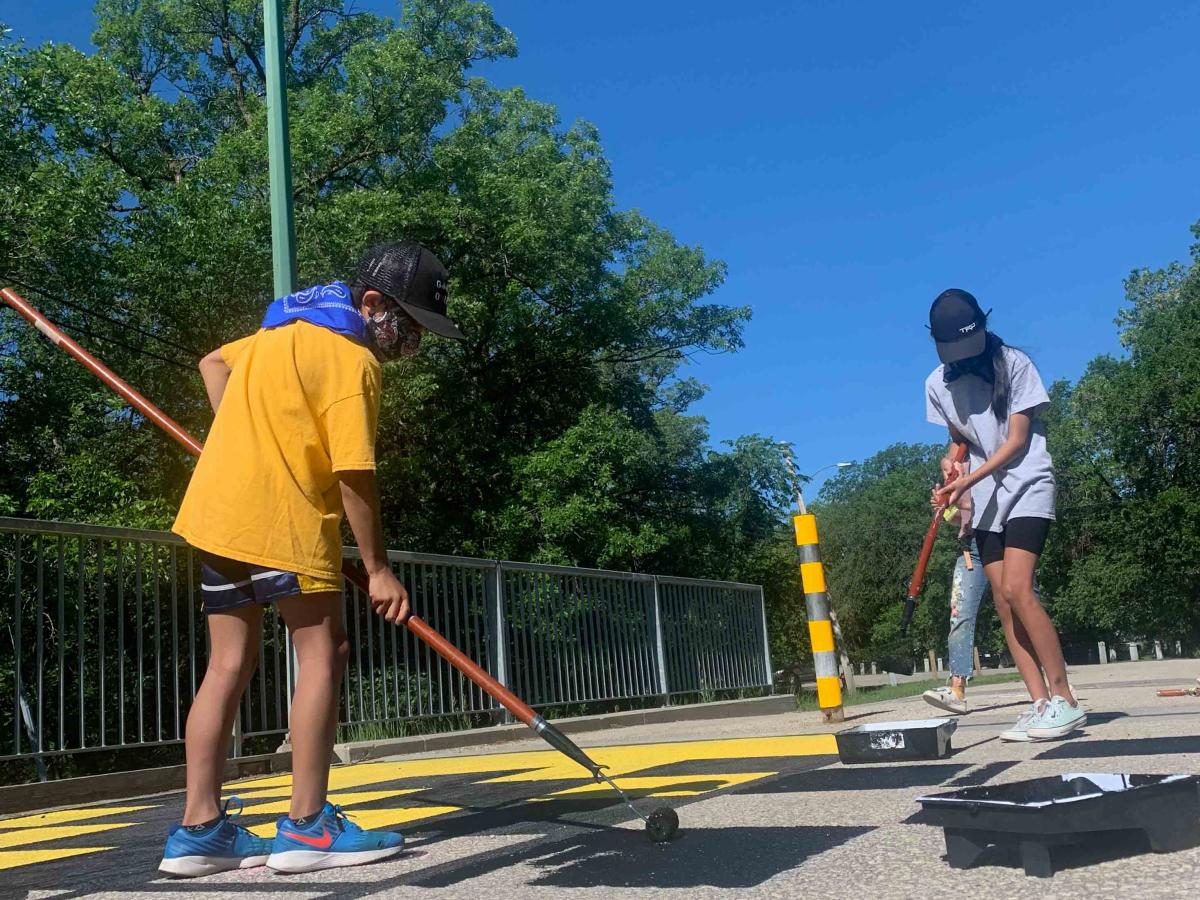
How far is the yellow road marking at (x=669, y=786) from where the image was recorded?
3.92m

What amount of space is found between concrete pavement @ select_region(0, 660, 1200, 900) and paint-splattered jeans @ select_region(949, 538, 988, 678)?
100cm

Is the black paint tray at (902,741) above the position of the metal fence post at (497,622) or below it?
below

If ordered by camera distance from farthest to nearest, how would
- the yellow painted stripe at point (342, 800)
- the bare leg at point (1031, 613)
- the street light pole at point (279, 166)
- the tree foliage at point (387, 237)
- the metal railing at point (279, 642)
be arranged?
the tree foliage at point (387, 237), the street light pole at point (279, 166), the metal railing at point (279, 642), the bare leg at point (1031, 613), the yellow painted stripe at point (342, 800)

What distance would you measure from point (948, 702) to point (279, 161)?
5.62 meters

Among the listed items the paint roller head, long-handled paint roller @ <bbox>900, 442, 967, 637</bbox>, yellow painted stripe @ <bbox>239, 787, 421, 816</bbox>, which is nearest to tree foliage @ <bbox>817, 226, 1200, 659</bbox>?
long-handled paint roller @ <bbox>900, 442, 967, 637</bbox>

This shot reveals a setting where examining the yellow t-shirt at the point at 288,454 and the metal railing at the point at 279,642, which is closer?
the yellow t-shirt at the point at 288,454

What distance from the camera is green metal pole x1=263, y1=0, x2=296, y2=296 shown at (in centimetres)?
786

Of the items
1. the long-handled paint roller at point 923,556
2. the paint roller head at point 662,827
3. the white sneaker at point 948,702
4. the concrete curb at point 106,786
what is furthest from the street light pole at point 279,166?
the paint roller head at point 662,827

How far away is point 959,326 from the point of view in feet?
16.1

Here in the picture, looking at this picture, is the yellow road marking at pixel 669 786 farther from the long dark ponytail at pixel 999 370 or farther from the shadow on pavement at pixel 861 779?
the long dark ponytail at pixel 999 370

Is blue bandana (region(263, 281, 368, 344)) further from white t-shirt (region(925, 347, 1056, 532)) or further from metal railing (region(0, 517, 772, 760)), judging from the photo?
metal railing (region(0, 517, 772, 760))

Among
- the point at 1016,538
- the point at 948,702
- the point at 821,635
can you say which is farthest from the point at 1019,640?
the point at 821,635

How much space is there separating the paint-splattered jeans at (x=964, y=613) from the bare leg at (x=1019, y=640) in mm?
1561

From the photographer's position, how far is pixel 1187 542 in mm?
44625
